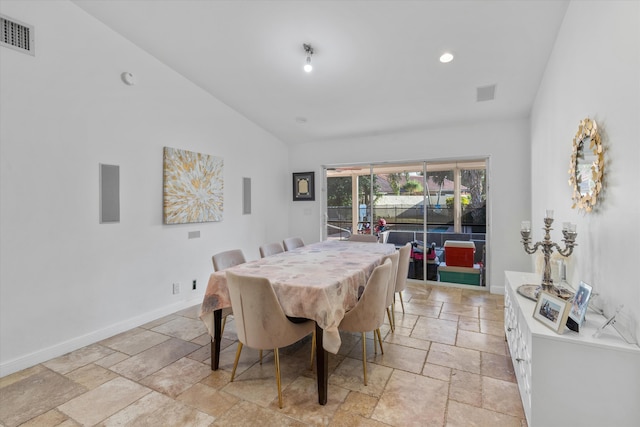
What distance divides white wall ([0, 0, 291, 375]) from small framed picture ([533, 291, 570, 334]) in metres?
3.61

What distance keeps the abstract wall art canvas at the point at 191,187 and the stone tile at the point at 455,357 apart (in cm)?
310

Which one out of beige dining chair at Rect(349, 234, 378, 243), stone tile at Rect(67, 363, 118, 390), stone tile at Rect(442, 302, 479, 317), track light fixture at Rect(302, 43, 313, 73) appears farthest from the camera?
beige dining chair at Rect(349, 234, 378, 243)

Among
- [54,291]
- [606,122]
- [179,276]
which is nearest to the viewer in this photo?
[606,122]

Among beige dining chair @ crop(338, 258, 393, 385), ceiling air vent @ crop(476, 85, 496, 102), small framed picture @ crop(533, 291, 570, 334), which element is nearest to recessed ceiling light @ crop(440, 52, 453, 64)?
ceiling air vent @ crop(476, 85, 496, 102)

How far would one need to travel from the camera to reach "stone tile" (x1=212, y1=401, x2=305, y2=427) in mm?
1812

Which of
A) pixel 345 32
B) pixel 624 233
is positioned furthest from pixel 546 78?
pixel 624 233

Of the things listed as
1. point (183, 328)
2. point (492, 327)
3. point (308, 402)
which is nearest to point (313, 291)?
point (308, 402)

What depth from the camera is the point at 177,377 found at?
2.32 meters

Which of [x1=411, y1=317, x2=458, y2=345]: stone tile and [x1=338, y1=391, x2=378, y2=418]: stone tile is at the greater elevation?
[x1=411, y1=317, x2=458, y2=345]: stone tile

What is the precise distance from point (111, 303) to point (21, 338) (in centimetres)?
70

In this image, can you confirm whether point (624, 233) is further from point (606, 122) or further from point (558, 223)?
point (558, 223)

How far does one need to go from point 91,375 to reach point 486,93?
4792 mm

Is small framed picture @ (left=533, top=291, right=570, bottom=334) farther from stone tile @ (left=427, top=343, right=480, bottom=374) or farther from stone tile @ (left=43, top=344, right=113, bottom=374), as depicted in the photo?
stone tile @ (left=43, top=344, right=113, bottom=374)

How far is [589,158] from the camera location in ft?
6.24
